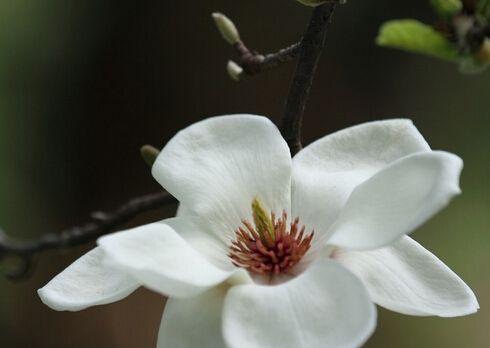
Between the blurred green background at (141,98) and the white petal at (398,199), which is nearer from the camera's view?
the white petal at (398,199)

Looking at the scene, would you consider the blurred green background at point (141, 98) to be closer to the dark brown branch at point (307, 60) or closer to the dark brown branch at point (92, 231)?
the dark brown branch at point (92, 231)

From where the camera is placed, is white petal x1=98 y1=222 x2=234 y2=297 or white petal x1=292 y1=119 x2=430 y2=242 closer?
white petal x1=98 y1=222 x2=234 y2=297

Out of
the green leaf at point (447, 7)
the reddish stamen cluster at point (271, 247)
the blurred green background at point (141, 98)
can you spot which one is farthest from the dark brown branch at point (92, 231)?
the blurred green background at point (141, 98)

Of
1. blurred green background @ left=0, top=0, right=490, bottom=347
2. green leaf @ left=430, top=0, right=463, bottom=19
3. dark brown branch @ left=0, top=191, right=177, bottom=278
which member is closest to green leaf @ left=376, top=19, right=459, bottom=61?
green leaf @ left=430, top=0, right=463, bottom=19

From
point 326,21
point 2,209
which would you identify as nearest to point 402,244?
point 326,21

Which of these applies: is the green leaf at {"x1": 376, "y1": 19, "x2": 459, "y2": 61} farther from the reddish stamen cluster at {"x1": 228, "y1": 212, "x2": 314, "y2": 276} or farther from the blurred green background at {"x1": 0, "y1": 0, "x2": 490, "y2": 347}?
the blurred green background at {"x1": 0, "y1": 0, "x2": 490, "y2": 347}
